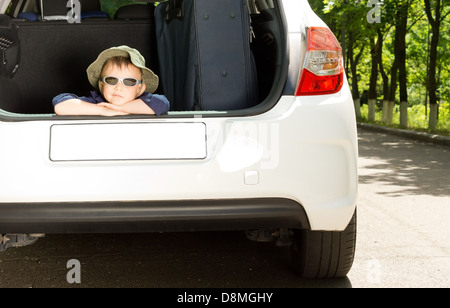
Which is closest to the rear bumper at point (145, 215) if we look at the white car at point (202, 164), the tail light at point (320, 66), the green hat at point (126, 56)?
the white car at point (202, 164)

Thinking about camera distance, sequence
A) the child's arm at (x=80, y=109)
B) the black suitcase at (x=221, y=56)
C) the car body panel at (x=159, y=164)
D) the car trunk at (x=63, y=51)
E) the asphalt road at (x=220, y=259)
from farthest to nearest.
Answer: the car trunk at (x=63, y=51)
the asphalt road at (x=220, y=259)
the black suitcase at (x=221, y=56)
the child's arm at (x=80, y=109)
the car body panel at (x=159, y=164)

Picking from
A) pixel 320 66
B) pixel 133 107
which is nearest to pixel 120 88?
pixel 133 107

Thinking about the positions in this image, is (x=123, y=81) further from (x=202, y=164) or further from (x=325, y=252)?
(x=325, y=252)

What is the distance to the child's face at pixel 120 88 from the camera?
3.76m

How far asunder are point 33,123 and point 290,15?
124cm

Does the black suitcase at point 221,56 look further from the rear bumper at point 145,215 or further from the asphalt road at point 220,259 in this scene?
the asphalt road at point 220,259

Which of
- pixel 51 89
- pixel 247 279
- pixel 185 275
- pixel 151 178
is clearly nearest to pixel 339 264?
pixel 247 279

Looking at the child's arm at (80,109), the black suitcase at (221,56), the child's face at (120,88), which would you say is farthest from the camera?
the black suitcase at (221,56)

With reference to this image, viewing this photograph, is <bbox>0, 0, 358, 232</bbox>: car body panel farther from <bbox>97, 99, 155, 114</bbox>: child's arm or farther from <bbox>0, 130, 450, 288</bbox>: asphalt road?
<bbox>0, 130, 450, 288</bbox>: asphalt road

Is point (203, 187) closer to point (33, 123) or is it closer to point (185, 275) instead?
point (33, 123)

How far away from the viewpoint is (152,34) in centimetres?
505

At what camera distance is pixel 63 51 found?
4879 mm

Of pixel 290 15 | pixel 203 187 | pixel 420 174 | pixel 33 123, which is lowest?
pixel 420 174

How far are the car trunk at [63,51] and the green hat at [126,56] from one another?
1.70ft
